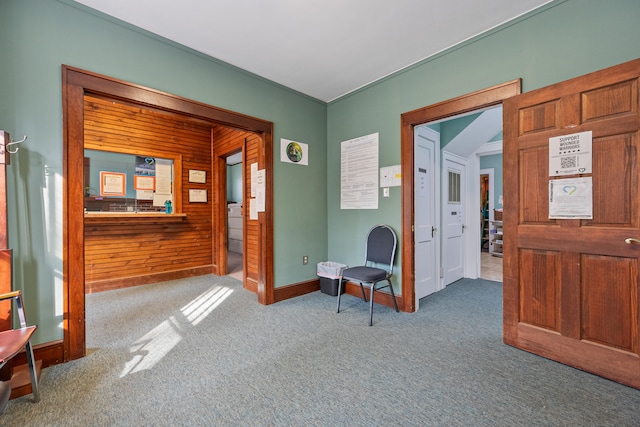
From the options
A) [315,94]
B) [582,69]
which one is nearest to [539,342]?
[582,69]

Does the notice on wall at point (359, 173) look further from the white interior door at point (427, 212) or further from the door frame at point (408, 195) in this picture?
the white interior door at point (427, 212)

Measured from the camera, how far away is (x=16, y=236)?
1.87m

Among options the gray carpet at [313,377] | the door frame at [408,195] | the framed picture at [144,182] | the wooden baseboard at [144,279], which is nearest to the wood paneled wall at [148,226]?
the wooden baseboard at [144,279]

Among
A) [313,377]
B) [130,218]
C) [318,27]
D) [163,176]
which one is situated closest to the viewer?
[313,377]

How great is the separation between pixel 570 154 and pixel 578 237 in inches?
23.7

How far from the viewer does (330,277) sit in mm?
3494

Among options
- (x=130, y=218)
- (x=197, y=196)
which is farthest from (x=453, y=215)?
(x=130, y=218)

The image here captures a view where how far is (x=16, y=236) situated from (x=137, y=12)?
76.7 inches

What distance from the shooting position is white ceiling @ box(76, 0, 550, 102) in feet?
6.85

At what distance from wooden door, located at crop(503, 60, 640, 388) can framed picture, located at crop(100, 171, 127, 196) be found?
503 centimetres

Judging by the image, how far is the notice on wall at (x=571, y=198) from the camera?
6.08ft

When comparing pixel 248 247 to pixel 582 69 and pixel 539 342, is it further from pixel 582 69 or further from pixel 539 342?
pixel 582 69

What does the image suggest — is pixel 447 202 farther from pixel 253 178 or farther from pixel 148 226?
pixel 148 226

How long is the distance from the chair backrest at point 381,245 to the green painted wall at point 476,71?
12cm
